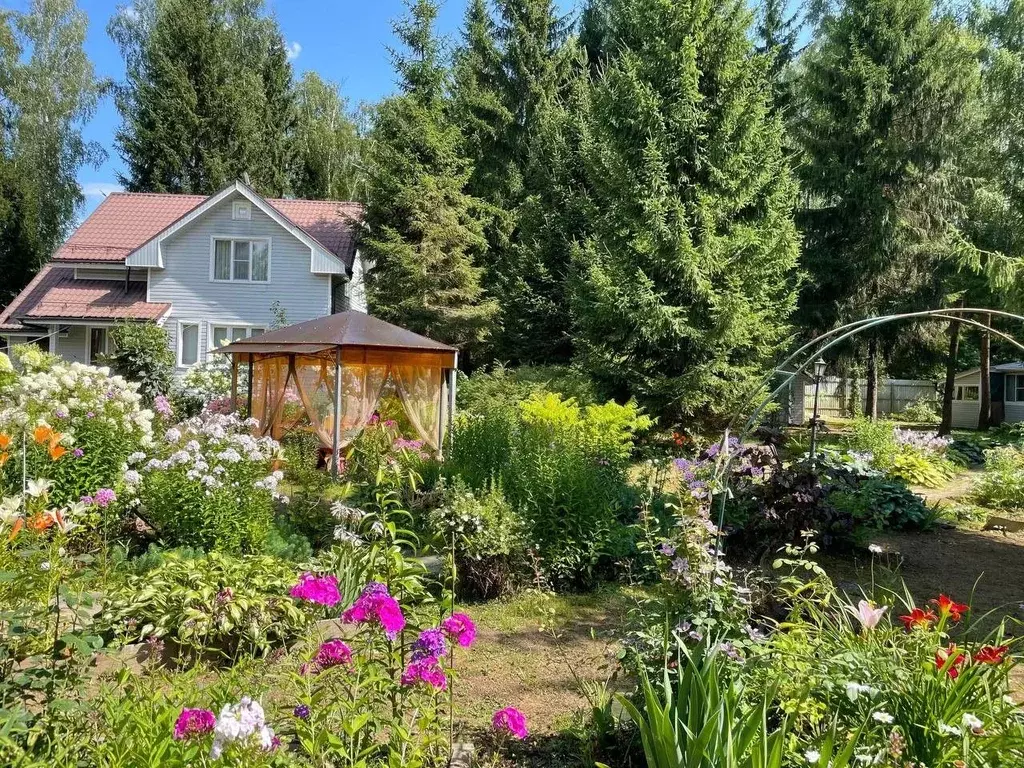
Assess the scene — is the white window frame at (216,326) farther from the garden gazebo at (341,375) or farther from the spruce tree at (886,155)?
the spruce tree at (886,155)

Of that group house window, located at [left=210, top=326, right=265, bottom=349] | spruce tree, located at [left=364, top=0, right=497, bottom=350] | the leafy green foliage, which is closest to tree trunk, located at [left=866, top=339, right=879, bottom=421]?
spruce tree, located at [left=364, top=0, right=497, bottom=350]

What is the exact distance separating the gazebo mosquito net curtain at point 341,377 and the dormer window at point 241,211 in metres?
9.10

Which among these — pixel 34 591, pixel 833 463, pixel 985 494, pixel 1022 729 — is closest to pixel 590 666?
pixel 1022 729

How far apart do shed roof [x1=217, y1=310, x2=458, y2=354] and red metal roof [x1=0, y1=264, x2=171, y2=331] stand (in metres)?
9.17

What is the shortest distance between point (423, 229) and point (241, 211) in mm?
4699

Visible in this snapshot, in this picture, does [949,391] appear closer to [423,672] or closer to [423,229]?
[423,229]

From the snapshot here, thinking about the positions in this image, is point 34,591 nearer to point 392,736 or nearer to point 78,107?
point 392,736

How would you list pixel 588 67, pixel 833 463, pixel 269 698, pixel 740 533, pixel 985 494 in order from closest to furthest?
1. pixel 269 698
2. pixel 740 533
3. pixel 833 463
4. pixel 985 494
5. pixel 588 67

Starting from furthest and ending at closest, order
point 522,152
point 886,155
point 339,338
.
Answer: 1. point 522,152
2. point 886,155
3. point 339,338

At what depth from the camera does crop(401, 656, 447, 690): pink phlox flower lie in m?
2.19

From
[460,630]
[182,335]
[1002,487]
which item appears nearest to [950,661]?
[460,630]

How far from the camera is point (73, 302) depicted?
61.5 feet

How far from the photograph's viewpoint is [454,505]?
5.14 m

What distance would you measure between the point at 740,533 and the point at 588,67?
67.3 feet
